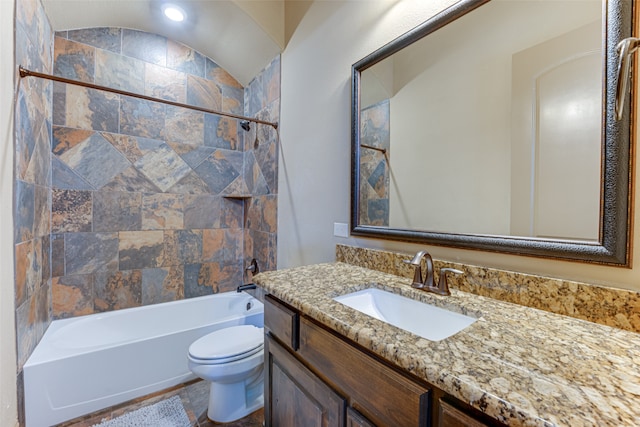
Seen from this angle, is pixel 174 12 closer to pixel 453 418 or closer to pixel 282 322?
pixel 282 322

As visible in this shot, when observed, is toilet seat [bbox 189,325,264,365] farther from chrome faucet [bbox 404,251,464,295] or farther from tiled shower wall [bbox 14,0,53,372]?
chrome faucet [bbox 404,251,464,295]

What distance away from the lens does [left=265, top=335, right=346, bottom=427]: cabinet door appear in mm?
815

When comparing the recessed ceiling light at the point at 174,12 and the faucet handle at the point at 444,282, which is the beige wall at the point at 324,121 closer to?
the faucet handle at the point at 444,282

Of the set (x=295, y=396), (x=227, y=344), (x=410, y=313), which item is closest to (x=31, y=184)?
(x=227, y=344)

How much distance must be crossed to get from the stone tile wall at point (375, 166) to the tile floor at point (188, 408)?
1428 mm

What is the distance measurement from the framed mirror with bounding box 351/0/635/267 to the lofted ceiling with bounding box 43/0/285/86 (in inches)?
49.3

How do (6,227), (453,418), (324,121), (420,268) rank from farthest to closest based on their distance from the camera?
(324,121), (6,227), (420,268), (453,418)

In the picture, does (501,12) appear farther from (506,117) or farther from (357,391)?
(357,391)

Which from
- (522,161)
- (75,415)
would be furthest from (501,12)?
(75,415)

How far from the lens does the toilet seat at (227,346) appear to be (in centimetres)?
153

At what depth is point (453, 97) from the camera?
1.17 meters

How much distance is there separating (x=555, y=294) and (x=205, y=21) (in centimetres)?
301

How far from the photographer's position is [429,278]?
106 cm

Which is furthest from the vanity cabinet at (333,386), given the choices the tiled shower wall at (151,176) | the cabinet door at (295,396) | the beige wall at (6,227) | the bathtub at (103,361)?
the tiled shower wall at (151,176)
